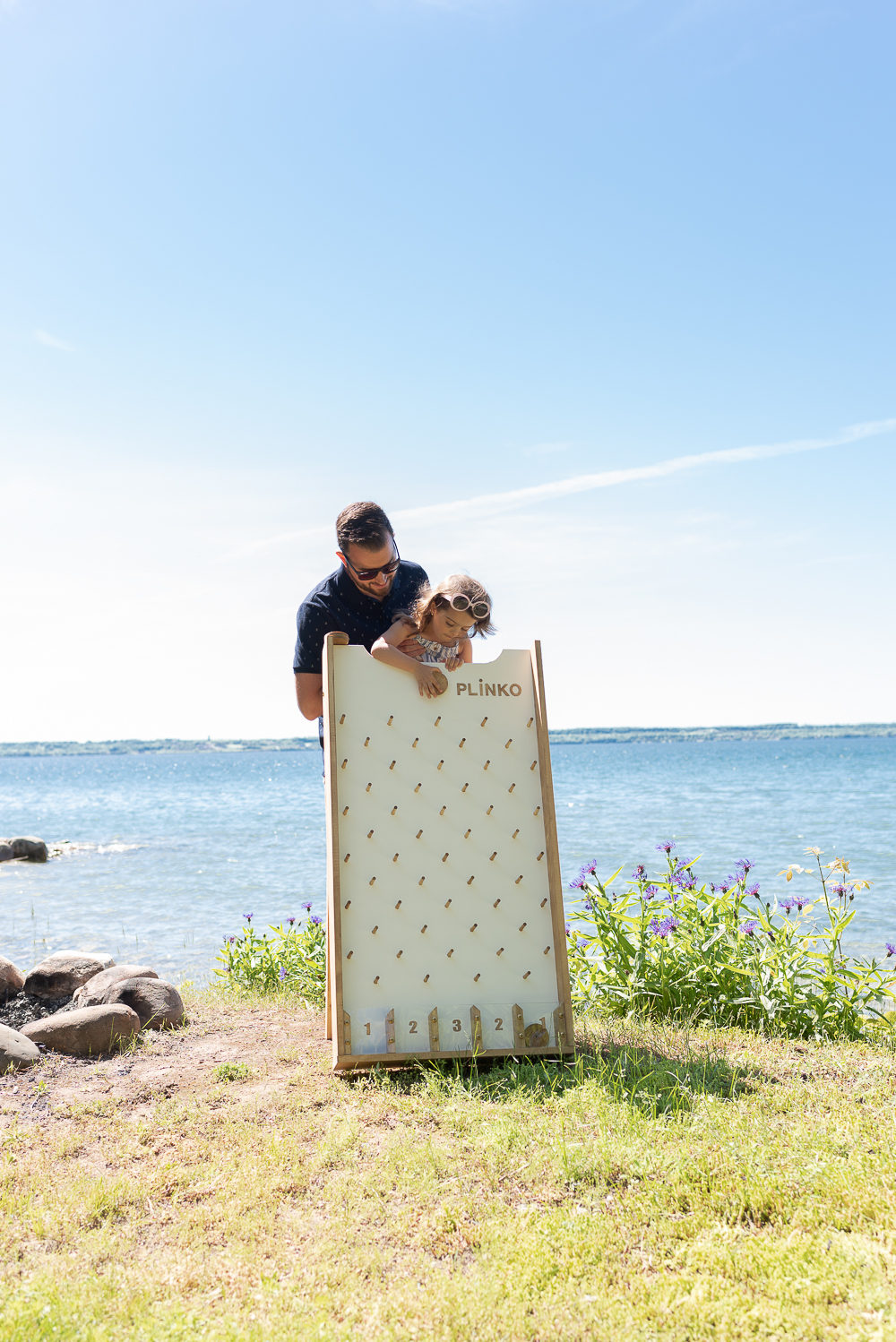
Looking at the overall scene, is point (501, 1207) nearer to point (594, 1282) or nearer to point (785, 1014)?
point (594, 1282)

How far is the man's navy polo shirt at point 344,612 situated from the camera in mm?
4746

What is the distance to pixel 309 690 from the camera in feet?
15.6

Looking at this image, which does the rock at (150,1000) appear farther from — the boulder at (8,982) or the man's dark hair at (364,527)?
the man's dark hair at (364,527)

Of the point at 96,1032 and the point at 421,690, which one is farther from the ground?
the point at 421,690

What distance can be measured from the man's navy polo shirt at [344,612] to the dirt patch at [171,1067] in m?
1.99

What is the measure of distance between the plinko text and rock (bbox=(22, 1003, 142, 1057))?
8.59ft

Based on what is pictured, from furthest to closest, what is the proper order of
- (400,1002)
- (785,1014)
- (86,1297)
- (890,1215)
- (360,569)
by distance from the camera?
(785,1014), (360,569), (400,1002), (890,1215), (86,1297)

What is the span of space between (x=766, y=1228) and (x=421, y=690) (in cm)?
262

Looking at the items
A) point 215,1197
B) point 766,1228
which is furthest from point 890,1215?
point 215,1197

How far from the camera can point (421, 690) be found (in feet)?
14.8

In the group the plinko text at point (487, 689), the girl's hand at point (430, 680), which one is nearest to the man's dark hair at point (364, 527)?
the girl's hand at point (430, 680)

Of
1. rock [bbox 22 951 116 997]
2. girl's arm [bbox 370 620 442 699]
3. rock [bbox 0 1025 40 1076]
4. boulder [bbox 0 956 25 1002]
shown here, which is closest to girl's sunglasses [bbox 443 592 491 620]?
girl's arm [bbox 370 620 442 699]

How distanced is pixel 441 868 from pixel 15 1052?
91.6 inches

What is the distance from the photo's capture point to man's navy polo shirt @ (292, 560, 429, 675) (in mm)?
4746
